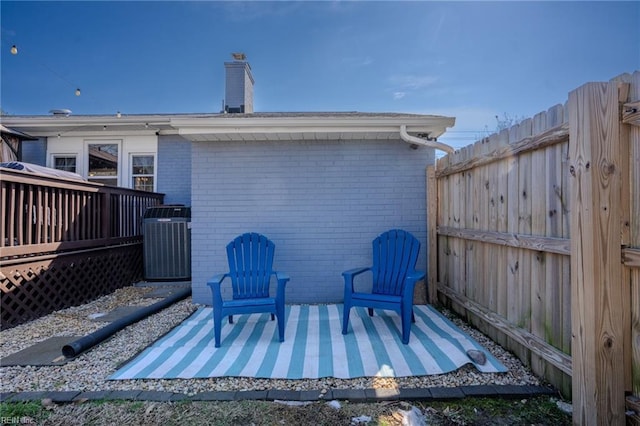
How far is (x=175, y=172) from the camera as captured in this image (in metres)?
6.69

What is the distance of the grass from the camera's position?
1832 mm

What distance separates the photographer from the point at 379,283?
3537mm

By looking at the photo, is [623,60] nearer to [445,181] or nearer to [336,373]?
[445,181]

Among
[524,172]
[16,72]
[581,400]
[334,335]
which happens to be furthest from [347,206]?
[16,72]

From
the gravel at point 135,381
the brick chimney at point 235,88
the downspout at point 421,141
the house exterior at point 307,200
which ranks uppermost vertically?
the brick chimney at point 235,88

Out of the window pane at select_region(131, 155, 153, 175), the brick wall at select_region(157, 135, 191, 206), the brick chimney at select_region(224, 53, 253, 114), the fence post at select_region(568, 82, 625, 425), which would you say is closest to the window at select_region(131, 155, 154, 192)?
the window pane at select_region(131, 155, 153, 175)

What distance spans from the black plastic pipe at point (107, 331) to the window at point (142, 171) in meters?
3.49

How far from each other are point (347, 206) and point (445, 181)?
51.4 inches

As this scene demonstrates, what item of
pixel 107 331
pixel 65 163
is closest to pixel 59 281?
pixel 107 331

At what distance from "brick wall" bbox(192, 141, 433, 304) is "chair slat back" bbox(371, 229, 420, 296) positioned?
65 centimetres

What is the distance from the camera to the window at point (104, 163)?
22.2 ft

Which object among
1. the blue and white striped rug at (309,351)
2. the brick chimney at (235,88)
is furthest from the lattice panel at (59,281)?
the brick chimney at (235,88)

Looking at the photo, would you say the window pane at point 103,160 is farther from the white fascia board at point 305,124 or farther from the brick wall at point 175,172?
the white fascia board at point 305,124

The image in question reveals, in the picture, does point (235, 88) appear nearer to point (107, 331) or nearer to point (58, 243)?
point (58, 243)
